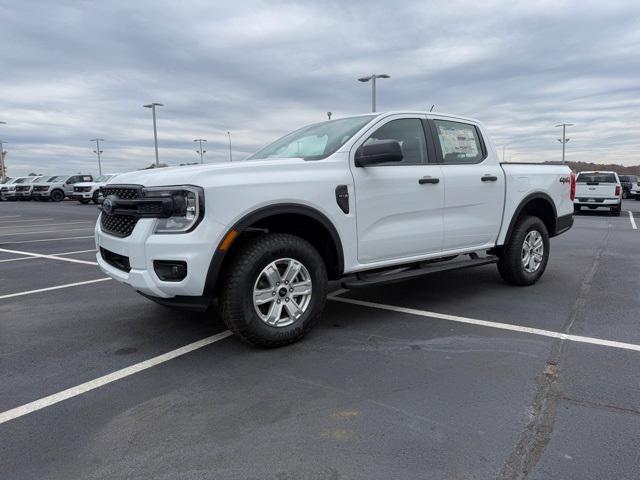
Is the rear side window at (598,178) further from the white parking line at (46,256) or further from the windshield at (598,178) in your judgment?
the white parking line at (46,256)

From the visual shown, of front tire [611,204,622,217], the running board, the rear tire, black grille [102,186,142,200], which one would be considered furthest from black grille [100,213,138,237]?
the rear tire

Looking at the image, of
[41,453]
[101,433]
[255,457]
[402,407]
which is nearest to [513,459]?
[402,407]

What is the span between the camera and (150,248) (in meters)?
3.55

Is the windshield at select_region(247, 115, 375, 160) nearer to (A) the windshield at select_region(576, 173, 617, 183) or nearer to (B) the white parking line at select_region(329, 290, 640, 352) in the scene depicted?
(B) the white parking line at select_region(329, 290, 640, 352)

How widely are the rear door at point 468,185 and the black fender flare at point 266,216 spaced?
141 cm

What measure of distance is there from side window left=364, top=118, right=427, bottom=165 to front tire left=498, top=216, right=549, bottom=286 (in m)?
1.73

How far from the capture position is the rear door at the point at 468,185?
5121mm

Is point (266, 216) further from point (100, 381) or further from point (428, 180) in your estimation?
point (428, 180)

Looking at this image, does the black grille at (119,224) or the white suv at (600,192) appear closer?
the black grille at (119,224)

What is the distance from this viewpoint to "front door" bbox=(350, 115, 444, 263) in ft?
14.4

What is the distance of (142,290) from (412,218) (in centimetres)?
245

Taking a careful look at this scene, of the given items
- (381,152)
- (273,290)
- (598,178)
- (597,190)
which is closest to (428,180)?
(381,152)

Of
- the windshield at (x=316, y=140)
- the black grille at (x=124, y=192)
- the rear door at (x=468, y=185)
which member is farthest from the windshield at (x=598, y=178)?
the black grille at (x=124, y=192)

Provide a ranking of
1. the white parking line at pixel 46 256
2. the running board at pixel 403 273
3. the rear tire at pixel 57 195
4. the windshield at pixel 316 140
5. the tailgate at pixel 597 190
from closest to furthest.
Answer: the running board at pixel 403 273
the windshield at pixel 316 140
the white parking line at pixel 46 256
the tailgate at pixel 597 190
the rear tire at pixel 57 195
